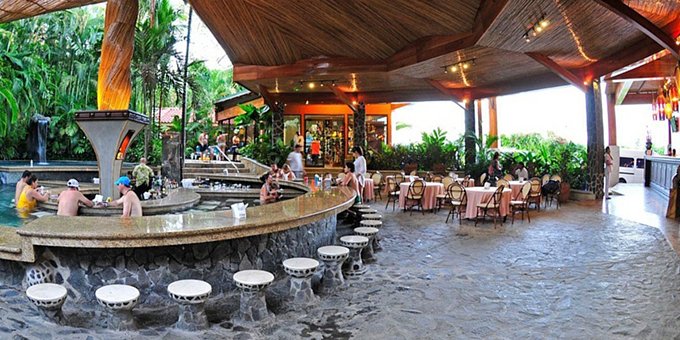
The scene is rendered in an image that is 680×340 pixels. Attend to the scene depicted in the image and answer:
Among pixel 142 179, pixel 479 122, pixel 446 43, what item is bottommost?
pixel 142 179

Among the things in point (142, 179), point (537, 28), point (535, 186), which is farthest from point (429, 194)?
point (142, 179)

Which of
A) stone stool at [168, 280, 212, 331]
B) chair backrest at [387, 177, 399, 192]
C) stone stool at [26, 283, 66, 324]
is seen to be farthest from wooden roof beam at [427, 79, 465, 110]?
stone stool at [26, 283, 66, 324]

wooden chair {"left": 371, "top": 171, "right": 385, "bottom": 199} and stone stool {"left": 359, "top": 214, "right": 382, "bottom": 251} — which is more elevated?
wooden chair {"left": 371, "top": 171, "right": 385, "bottom": 199}

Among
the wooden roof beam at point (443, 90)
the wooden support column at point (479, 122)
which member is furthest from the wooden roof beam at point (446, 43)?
the wooden support column at point (479, 122)

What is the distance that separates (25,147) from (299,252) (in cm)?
1917

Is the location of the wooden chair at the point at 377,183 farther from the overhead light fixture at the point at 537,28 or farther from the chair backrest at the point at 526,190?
the overhead light fixture at the point at 537,28

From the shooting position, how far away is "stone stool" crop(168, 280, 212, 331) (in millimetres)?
3807

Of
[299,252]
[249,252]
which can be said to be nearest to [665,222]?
[299,252]

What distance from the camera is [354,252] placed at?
5875mm

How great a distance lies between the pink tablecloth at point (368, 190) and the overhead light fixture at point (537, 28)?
5.79 metres

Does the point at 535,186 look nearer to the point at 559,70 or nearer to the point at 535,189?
the point at 535,189

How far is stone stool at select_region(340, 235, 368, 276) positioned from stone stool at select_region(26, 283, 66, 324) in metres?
3.07

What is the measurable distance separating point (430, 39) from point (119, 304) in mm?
10075

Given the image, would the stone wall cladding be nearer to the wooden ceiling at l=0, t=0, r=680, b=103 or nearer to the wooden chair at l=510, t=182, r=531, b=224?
the wooden ceiling at l=0, t=0, r=680, b=103
